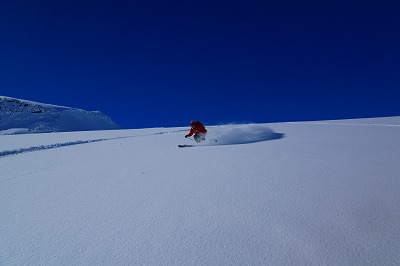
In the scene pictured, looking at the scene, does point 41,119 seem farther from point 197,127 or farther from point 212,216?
point 212,216

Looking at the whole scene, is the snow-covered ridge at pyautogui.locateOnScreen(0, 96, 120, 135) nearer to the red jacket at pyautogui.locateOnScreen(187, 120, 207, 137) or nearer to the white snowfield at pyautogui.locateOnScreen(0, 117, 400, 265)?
the red jacket at pyautogui.locateOnScreen(187, 120, 207, 137)

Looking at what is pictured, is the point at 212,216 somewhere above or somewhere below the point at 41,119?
below

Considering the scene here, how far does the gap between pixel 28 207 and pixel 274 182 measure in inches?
105

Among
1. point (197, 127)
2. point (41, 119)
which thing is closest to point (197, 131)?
point (197, 127)

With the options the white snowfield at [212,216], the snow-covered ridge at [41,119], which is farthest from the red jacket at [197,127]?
the snow-covered ridge at [41,119]

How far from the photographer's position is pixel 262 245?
1.59m

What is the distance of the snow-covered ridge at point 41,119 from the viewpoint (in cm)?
4903

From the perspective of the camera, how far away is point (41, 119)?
5494cm

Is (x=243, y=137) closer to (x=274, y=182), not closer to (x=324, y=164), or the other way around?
(x=324, y=164)

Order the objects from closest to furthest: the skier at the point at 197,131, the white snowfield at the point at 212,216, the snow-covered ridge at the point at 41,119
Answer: the white snowfield at the point at 212,216 < the skier at the point at 197,131 < the snow-covered ridge at the point at 41,119

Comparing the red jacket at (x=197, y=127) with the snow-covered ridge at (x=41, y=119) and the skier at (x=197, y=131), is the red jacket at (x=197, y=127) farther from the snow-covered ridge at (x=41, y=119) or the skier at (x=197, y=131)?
the snow-covered ridge at (x=41, y=119)

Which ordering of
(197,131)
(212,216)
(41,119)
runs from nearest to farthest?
(212,216), (197,131), (41,119)

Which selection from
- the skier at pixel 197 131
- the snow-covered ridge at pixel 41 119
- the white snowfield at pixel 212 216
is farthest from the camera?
the snow-covered ridge at pixel 41 119

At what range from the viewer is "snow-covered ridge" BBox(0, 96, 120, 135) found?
4903cm
